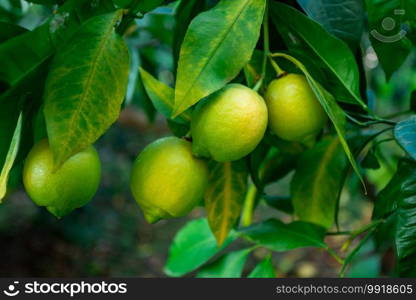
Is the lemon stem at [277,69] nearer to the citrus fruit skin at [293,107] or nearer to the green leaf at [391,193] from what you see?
the citrus fruit skin at [293,107]

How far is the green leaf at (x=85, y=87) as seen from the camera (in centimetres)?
40

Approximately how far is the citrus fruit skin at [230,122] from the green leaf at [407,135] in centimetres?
14

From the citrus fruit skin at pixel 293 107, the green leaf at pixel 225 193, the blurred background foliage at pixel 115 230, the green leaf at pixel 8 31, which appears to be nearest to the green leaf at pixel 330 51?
the citrus fruit skin at pixel 293 107

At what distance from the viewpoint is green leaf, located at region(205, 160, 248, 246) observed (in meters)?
0.59

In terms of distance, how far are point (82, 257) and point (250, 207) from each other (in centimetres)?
259

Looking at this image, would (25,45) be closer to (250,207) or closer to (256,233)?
(256,233)

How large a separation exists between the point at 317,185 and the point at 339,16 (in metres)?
0.31

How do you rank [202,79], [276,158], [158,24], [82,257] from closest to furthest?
[202,79], [276,158], [158,24], [82,257]

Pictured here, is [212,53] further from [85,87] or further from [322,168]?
[322,168]

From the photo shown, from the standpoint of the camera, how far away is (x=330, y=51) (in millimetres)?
503

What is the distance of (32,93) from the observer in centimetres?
45

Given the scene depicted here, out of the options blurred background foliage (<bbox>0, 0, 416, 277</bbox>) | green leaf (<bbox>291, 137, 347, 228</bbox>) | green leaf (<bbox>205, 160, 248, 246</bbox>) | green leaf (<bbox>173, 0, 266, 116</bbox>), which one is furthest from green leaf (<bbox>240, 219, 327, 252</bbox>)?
blurred background foliage (<bbox>0, 0, 416, 277</bbox>)

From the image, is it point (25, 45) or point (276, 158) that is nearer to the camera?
point (25, 45)

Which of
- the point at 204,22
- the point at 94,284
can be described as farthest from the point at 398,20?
the point at 94,284
